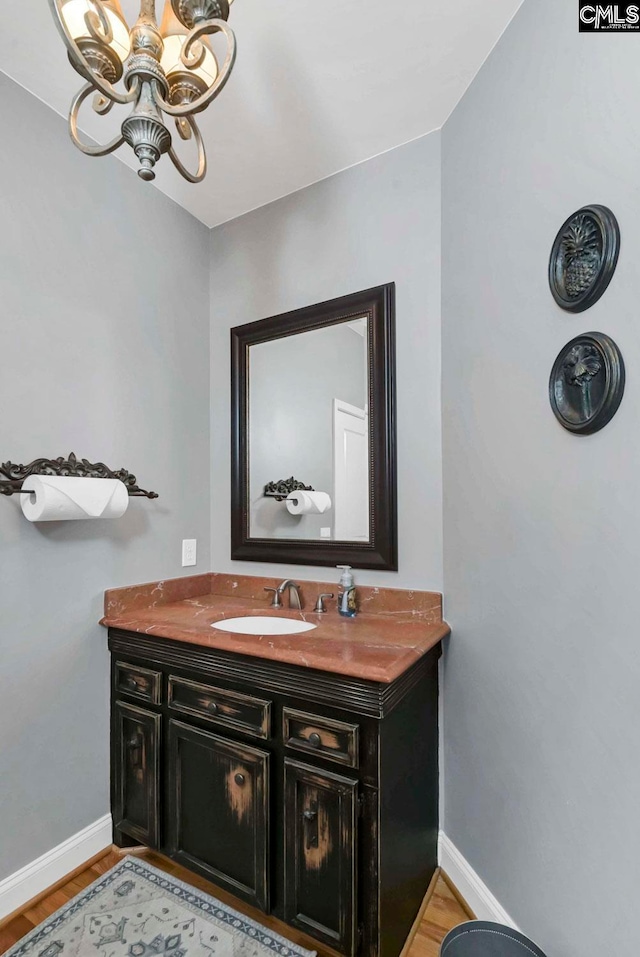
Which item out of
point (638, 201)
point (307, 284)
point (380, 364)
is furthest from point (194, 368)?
point (638, 201)

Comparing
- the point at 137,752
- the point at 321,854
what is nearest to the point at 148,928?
the point at 137,752

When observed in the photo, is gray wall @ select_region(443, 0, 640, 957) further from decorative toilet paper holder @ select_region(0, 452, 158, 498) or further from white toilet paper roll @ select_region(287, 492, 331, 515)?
decorative toilet paper holder @ select_region(0, 452, 158, 498)

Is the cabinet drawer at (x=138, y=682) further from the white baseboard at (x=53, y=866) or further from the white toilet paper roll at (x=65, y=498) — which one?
the white toilet paper roll at (x=65, y=498)

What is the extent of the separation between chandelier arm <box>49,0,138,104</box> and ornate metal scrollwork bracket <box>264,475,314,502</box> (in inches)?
54.1

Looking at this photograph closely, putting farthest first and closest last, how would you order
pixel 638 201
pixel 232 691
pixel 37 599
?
1. pixel 37 599
2. pixel 232 691
3. pixel 638 201

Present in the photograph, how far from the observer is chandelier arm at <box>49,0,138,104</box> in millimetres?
892

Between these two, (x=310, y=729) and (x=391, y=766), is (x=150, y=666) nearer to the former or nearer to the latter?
(x=310, y=729)

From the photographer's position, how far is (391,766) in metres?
1.26

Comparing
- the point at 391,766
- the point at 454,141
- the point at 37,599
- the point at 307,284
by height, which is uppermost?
the point at 454,141

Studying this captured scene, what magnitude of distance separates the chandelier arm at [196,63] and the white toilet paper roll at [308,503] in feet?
4.34

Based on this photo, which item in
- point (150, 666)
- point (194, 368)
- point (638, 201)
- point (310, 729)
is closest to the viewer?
point (638, 201)

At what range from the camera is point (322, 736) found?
1280mm

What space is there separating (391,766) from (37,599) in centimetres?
125

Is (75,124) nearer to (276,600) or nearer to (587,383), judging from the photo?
(587,383)
